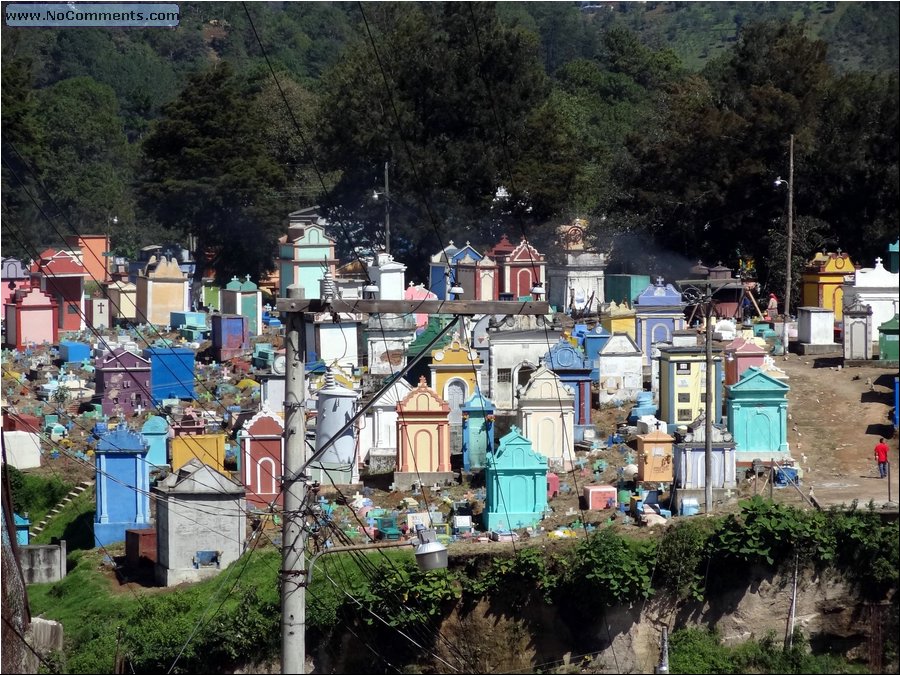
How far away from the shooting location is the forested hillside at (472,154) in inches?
1309

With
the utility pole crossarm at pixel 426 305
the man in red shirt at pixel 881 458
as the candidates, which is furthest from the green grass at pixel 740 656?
the utility pole crossarm at pixel 426 305

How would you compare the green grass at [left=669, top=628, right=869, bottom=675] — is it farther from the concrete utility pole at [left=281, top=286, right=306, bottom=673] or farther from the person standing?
the person standing

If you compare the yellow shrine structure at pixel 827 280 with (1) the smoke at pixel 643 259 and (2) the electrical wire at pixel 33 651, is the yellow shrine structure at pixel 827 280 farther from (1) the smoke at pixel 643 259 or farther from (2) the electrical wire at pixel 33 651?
(2) the electrical wire at pixel 33 651

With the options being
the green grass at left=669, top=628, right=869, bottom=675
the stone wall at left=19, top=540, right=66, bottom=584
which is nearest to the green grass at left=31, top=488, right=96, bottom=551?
the stone wall at left=19, top=540, right=66, bottom=584

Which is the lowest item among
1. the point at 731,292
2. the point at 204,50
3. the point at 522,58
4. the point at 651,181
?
the point at 731,292

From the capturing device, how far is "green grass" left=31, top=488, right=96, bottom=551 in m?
20.7

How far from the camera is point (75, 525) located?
69.1 ft

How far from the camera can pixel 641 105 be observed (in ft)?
188

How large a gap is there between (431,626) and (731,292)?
14.5 meters

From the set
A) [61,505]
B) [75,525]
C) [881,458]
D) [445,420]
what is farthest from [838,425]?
[61,505]

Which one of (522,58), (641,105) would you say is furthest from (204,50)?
(522,58)

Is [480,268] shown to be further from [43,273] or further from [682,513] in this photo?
[682,513]

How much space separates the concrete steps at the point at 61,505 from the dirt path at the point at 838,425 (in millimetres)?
9179

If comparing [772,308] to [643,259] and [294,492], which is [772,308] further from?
[294,492]
